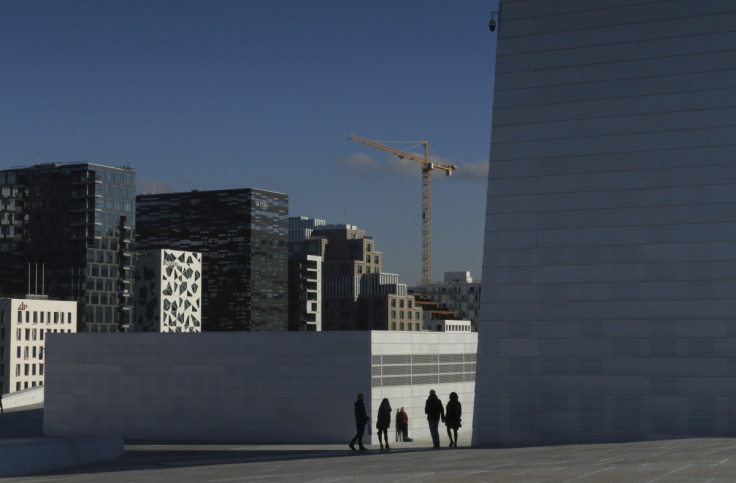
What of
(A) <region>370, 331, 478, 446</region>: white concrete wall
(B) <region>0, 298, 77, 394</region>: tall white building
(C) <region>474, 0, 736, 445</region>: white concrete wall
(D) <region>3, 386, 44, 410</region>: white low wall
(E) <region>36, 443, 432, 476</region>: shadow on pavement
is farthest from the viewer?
(B) <region>0, 298, 77, 394</region>: tall white building

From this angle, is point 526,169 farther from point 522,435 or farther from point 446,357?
point 446,357

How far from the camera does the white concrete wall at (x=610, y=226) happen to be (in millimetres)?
37938

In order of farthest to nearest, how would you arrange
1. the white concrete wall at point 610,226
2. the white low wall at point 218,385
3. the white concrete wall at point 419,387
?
1. the white concrete wall at point 419,387
2. the white low wall at point 218,385
3. the white concrete wall at point 610,226

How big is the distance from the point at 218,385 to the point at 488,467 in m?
37.9

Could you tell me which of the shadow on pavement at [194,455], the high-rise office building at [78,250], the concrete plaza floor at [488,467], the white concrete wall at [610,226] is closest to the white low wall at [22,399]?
the shadow on pavement at [194,455]

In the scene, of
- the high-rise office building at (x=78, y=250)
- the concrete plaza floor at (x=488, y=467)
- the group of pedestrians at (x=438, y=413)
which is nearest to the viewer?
the concrete plaza floor at (x=488, y=467)

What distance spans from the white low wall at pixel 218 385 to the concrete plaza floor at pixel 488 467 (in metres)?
20.8

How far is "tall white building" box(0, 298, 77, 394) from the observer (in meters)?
165

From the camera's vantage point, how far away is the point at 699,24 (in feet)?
127

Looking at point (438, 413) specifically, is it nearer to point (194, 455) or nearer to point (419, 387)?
point (194, 455)

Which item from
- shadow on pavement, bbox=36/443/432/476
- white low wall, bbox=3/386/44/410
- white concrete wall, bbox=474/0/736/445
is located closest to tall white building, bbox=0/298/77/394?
white low wall, bbox=3/386/44/410

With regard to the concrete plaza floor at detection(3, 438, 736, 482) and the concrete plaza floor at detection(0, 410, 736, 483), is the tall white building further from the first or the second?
the concrete plaza floor at detection(3, 438, 736, 482)

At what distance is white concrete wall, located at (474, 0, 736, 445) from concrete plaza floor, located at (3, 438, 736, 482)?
5111 mm

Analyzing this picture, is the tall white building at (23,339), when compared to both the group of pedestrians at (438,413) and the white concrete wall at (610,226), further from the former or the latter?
the group of pedestrians at (438,413)
